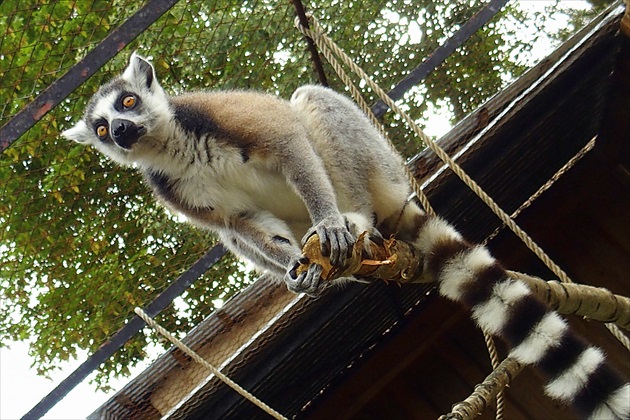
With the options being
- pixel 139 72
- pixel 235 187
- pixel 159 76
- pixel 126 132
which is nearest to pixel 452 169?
pixel 235 187

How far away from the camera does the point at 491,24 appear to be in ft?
17.8

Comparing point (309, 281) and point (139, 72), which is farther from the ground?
point (139, 72)

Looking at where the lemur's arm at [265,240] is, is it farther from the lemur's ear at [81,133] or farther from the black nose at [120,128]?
the lemur's ear at [81,133]

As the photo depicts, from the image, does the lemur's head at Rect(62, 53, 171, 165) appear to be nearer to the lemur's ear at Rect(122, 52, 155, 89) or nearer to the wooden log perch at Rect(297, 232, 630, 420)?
the lemur's ear at Rect(122, 52, 155, 89)

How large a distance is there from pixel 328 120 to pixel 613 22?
1.44 metres

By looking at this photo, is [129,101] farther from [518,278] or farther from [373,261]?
[518,278]

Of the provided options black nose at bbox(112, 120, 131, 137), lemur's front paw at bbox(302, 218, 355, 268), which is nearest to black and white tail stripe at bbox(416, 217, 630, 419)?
lemur's front paw at bbox(302, 218, 355, 268)

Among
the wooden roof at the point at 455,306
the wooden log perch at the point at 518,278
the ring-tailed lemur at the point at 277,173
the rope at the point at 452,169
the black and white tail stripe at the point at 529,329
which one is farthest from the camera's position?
the wooden roof at the point at 455,306

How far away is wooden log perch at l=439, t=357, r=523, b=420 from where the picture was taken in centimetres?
214

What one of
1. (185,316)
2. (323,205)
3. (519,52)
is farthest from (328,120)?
(519,52)

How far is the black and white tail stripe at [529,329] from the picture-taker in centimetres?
246

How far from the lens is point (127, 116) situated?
3912mm

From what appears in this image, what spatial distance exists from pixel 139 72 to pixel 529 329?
2.59 meters

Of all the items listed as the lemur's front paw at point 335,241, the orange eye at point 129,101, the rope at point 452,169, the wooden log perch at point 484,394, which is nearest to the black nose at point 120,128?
the orange eye at point 129,101
